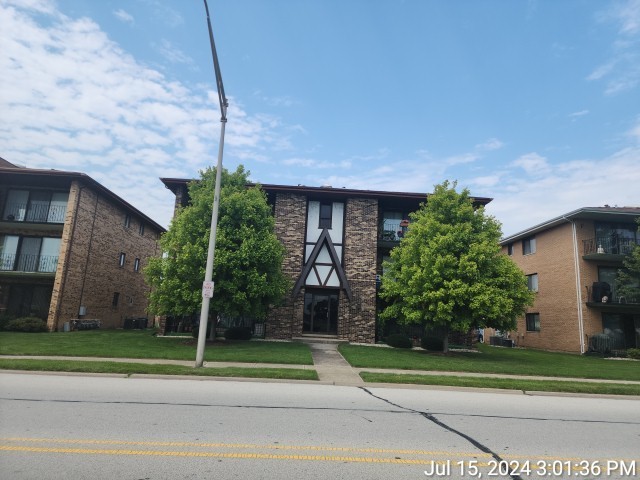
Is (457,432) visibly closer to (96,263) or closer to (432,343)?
(432,343)

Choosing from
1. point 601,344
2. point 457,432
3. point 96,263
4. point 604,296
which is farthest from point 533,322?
point 96,263

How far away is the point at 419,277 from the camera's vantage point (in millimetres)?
17672

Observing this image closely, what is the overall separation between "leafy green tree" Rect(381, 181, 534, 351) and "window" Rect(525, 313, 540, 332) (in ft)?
42.3

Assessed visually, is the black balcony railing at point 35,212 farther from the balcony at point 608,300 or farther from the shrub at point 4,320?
the balcony at point 608,300

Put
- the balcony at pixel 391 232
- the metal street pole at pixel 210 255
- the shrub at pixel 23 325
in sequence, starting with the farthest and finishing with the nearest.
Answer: the balcony at pixel 391 232
the shrub at pixel 23 325
the metal street pole at pixel 210 255

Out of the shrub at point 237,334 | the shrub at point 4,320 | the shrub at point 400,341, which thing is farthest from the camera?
the shrub at point 4,320

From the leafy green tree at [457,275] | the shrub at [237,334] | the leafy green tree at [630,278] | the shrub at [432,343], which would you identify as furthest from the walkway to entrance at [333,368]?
the leafy green tree at [630,278]

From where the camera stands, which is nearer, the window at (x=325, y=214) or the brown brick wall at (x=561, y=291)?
the window at (x=325, y=214)

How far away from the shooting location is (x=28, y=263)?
939 inches

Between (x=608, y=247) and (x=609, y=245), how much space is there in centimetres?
16

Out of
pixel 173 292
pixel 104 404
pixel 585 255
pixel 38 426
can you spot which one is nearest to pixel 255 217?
pixel 173 292

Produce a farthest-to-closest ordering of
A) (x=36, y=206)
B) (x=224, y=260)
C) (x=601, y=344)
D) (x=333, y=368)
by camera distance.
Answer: (x=36, y=206)
(x=601, y=344)
(x=224, y=260)
(x=333, y=368)

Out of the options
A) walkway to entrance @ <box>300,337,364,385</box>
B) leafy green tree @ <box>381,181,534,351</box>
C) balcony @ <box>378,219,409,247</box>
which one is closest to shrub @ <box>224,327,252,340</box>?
walkway to entrance @ <box>300,337,364,385</box>

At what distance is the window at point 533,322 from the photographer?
29.4m
